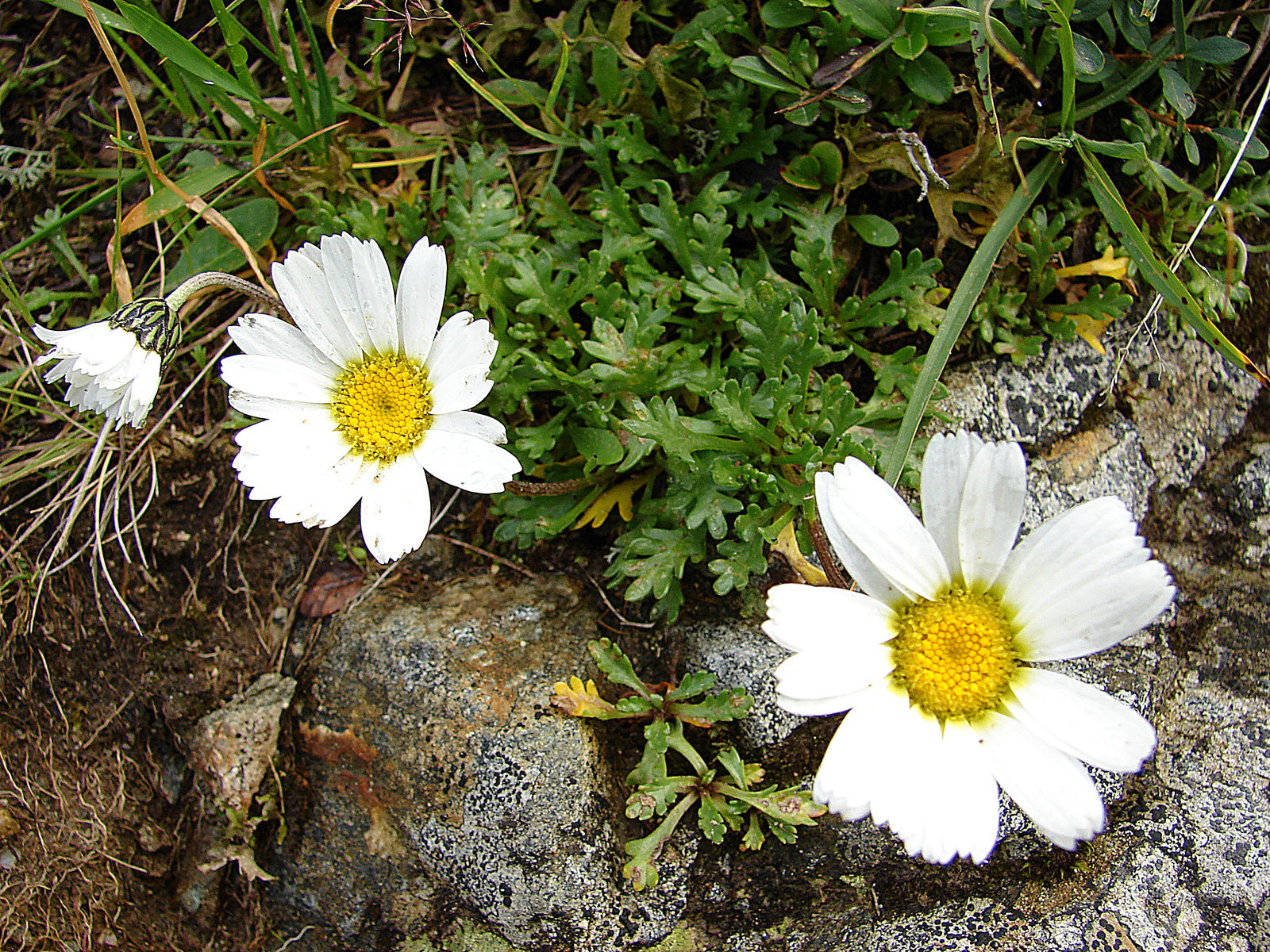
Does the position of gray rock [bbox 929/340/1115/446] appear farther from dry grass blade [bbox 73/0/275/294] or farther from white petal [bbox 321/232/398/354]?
dry grass blade [bbox 73/0/275/294]

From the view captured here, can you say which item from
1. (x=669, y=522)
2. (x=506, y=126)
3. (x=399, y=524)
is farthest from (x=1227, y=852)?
(x=506, y=126)

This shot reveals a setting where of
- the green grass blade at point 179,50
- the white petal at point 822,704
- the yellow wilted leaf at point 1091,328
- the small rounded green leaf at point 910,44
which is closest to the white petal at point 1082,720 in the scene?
the white petal at point 822,704

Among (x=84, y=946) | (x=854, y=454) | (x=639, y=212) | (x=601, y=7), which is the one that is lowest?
(x=84, y=946)

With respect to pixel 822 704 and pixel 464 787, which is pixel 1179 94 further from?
pixel 464 787

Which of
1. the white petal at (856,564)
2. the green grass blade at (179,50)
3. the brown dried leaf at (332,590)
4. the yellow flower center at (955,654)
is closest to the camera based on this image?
the white petal at (856,564)

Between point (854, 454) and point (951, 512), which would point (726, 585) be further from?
point (951, 512)

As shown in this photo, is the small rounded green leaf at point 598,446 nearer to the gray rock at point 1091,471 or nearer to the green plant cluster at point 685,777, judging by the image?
the green plant cluster at point 685,777

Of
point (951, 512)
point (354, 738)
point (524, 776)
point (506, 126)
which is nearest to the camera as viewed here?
point (951, 512)
